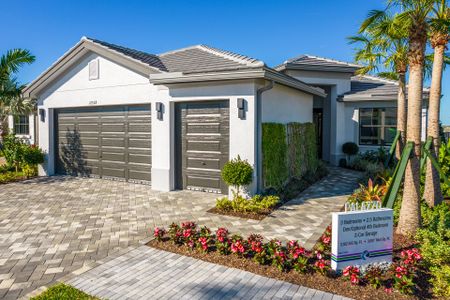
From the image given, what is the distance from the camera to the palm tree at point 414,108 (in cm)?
577

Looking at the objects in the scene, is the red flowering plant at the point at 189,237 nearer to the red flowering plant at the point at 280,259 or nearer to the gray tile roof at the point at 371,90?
the red flowering plant at the point at 280,259

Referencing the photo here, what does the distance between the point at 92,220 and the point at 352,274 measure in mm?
5448

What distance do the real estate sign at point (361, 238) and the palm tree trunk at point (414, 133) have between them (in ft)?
5.24

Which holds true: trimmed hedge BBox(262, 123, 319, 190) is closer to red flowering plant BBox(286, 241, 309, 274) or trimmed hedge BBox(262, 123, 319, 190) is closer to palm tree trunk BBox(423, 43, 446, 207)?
palm tree trunk BBox(423, 43, 446, 207)

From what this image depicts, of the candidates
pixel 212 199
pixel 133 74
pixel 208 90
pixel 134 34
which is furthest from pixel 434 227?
pixel 134 34

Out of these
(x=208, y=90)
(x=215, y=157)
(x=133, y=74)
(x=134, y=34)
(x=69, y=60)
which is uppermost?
(x=134, y=34)

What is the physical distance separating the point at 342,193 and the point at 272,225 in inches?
161

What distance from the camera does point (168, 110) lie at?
9578 millimetres

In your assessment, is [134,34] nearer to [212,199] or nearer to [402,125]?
[212,199]

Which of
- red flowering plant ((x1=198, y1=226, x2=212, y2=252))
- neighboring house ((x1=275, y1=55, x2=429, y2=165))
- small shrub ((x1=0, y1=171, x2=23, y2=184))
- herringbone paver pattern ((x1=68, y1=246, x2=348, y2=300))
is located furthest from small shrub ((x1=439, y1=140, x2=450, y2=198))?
small shrub ((x1=0, y1=171, x2=23, y2=184))

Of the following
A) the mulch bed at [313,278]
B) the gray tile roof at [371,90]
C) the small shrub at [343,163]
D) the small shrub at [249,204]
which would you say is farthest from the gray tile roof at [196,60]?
the small shrub at [343,163]

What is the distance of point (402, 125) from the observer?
11.2 m

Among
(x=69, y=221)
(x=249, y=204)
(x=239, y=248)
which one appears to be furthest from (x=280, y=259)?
(x=69, y=221)

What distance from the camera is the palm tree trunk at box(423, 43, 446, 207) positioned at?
7312 millimetres
